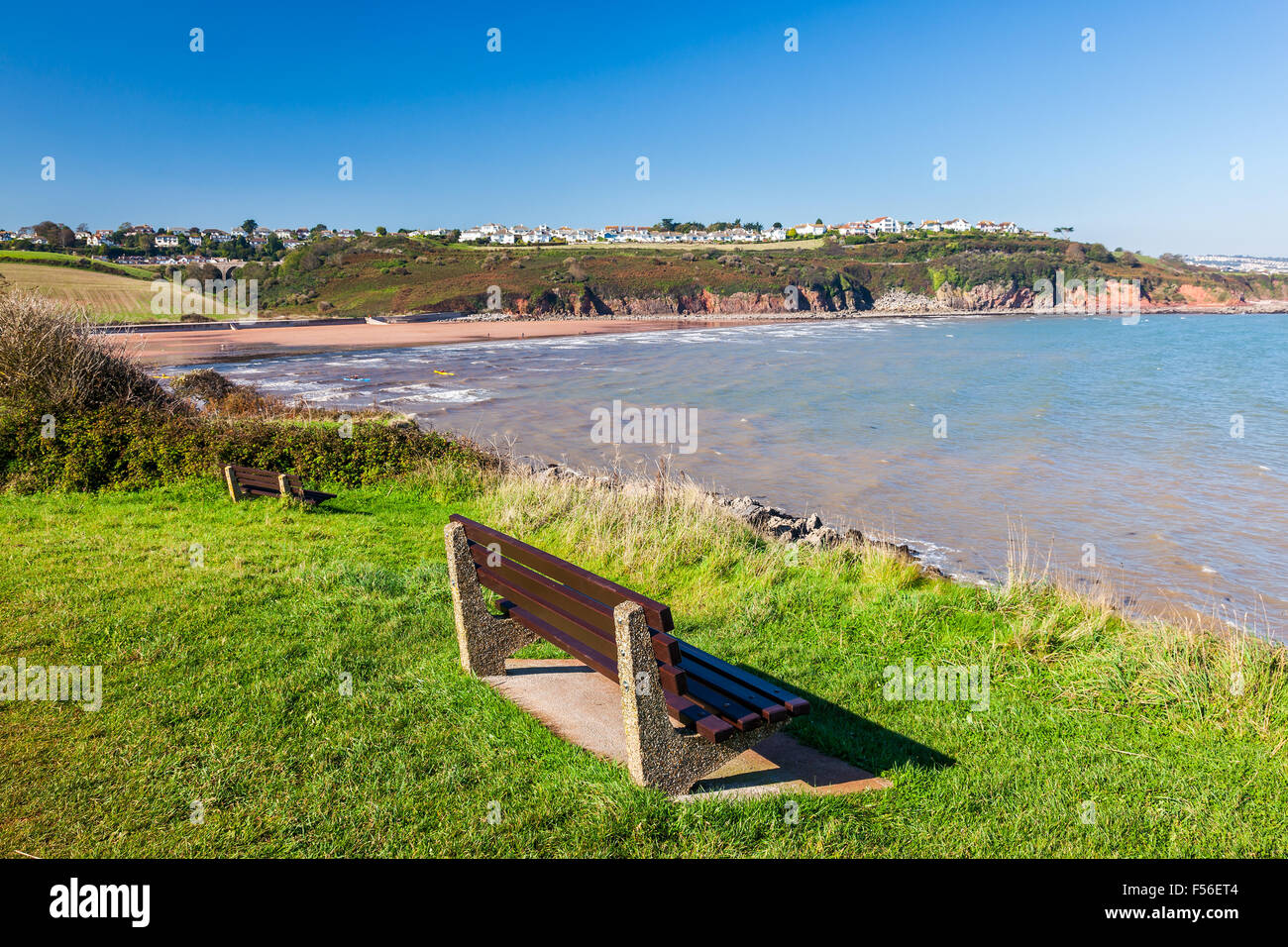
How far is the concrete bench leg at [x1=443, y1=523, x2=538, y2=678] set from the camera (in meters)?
4.95

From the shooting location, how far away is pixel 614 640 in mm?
3689

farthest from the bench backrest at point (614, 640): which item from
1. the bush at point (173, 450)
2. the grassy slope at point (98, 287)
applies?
the grassy slope at point (98, 287)

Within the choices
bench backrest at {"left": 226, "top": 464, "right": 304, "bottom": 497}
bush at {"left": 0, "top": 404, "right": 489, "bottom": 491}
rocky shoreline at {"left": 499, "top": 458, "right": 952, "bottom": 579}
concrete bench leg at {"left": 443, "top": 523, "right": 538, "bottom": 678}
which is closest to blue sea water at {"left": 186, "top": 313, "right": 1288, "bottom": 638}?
rocky shoreline at {"left": 499, "top": 458, "right": 952, "bottom": 579}

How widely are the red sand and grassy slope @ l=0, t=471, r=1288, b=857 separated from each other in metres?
36.8

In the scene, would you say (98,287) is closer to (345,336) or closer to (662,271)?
(345,336)

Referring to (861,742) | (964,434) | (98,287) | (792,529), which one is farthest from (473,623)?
(98,287)

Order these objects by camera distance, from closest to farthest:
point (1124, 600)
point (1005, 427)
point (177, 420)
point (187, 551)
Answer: point (187, 551)
point (1124, 600)
point (177, 420)
point (1005, 427)

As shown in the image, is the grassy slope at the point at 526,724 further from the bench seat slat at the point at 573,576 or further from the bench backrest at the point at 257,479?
the bench backrest at the point at 257,479

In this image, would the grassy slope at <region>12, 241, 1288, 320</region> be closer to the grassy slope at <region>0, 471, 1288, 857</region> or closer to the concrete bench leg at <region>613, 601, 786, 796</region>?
the grassy slope at <region>0, 471, 1288, 857</region>

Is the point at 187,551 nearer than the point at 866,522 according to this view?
Yes
